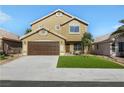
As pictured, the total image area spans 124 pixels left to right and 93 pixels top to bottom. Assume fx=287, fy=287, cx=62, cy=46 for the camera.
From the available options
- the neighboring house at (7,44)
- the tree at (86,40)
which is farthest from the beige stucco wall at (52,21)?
the neighboring house at (7,44)

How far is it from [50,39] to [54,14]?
301 inches

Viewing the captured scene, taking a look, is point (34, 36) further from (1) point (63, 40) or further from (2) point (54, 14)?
(2) point (54, 14)

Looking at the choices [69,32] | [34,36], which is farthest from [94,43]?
[34,36]

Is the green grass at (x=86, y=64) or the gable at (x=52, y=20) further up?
the gable at (x=52, y=20)

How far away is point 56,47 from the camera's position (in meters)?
39.7

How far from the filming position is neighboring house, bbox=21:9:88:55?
39625 mm

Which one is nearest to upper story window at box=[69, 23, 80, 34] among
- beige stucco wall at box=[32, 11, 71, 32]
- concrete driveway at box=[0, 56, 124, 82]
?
beige stucco wall at box=[32, 11, 71, 32]

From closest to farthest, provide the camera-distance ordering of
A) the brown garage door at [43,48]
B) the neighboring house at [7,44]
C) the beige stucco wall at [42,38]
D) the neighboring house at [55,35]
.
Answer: the neighboring house at [7,44]
the brown garage door at [43,48]
the neighboring house at [55,35]
the beige stucco wall at [42,38]

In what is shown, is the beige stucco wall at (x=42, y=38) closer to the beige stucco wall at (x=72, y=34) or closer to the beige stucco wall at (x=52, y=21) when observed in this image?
the beige stucco wall at (x=72, y=34)

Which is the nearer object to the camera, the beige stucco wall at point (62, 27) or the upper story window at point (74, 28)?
the beige stucco wall at point (62, 27)

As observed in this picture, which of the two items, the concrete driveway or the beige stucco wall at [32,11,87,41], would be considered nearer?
the concrete driveway

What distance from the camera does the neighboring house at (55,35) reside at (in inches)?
1560

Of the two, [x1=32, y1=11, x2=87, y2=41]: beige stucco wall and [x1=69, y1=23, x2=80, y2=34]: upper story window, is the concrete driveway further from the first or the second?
[x1=69, y1=23, x2=80, y2=34]: upper story window

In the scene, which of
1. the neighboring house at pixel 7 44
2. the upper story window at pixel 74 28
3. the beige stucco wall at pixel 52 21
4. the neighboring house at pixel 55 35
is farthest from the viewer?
the beige stucco wall at pixel 52 21
